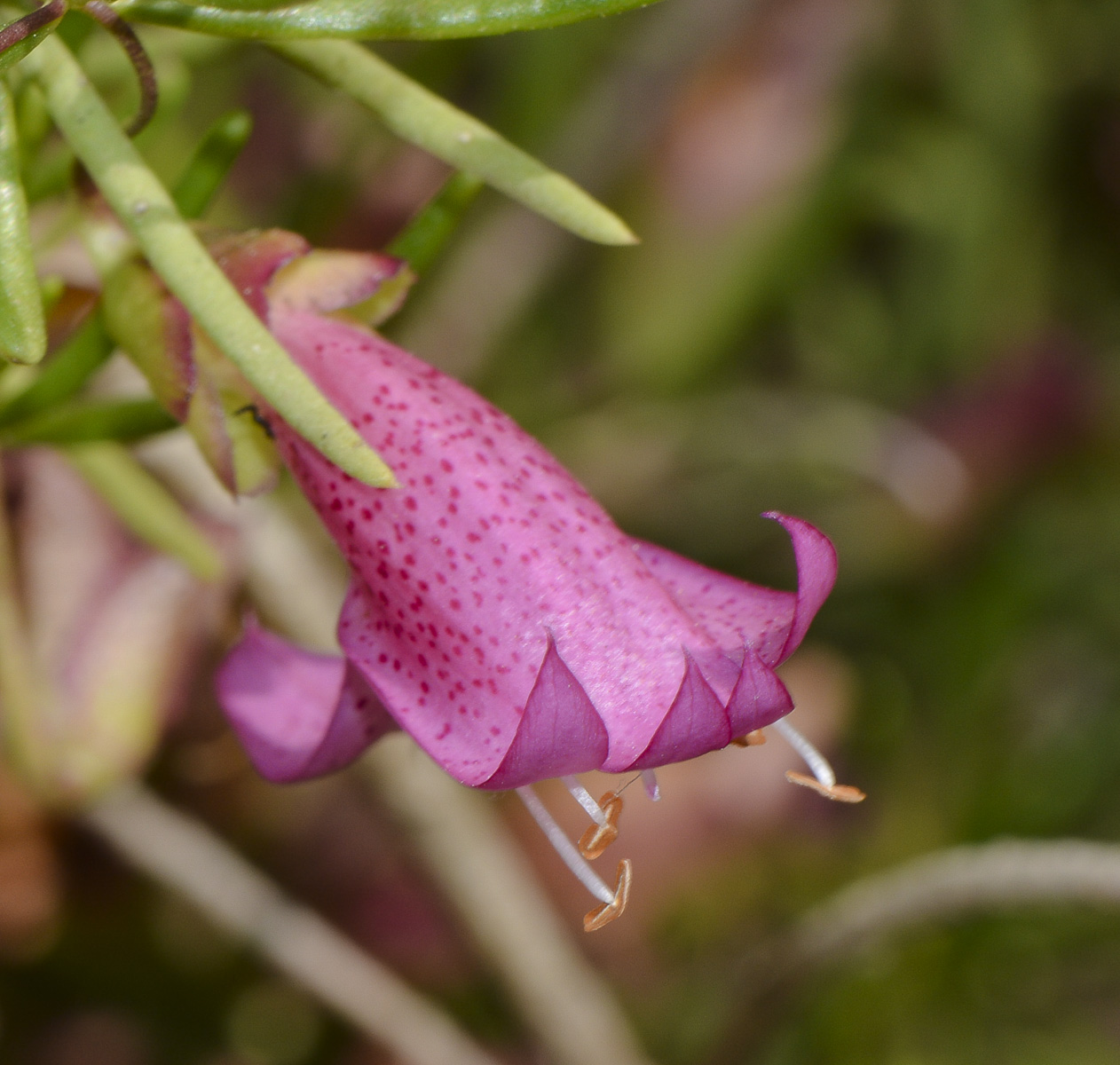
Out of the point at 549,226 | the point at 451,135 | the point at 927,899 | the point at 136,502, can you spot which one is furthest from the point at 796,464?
the point at 451,135

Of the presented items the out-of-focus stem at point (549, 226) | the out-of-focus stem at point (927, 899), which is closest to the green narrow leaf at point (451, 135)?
the out-of-focus stem at point (927, 899)

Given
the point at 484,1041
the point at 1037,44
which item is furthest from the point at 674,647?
the point at 1037,44

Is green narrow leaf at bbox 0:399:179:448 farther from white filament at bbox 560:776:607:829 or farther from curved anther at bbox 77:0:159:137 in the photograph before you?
white filament at bbox 560:776:607:829

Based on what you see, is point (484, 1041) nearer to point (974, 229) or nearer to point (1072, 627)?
point (1072, 627)

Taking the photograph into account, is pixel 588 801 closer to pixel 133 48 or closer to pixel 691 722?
pixel 691 722

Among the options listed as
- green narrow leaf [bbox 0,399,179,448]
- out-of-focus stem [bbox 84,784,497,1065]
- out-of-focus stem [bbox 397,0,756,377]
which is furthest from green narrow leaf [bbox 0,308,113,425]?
out-of-focus stem [bbox 397,0,756,377]

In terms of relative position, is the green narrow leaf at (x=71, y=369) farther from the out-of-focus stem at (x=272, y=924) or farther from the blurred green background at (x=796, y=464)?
the blurred green background at (x=796, y=464)
